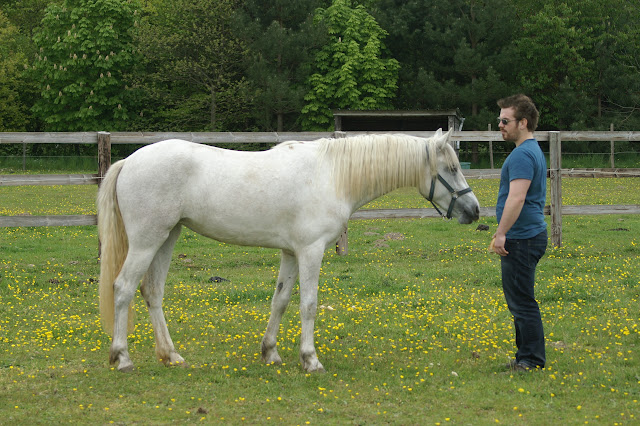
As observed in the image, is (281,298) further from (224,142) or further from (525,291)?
(224,142)

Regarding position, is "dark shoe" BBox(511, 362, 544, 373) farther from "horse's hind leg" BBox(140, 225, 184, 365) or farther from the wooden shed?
the wooden shed

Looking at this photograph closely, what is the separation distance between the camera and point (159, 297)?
5.82m

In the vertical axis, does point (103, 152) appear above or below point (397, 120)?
below

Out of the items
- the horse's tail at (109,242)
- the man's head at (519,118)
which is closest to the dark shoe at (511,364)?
the man's head at (519,118)

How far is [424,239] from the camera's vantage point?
13.3m

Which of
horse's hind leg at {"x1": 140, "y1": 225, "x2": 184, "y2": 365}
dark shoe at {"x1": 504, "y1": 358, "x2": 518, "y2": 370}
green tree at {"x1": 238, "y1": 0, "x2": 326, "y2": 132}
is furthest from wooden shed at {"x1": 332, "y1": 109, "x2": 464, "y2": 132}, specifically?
dark shoe at {"x1": 504, "y1": 358, "x2": 518, "y2": 370}

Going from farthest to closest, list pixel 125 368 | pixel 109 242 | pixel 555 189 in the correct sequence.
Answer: pixel 555 189
pixel 109 242
pixel 125 368

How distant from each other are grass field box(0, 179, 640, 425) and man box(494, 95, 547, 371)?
11.6 inches

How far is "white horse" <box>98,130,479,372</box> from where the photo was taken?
5.58 m

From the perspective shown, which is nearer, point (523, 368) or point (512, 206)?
point (512, 206)

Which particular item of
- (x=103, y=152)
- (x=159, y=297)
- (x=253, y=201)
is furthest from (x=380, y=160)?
(x=103, y=152)

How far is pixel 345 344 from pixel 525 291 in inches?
71.5

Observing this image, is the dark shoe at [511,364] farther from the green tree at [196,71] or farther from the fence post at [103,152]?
the green tree at [196,71]

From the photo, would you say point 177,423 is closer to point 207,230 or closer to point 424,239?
point 207,230
